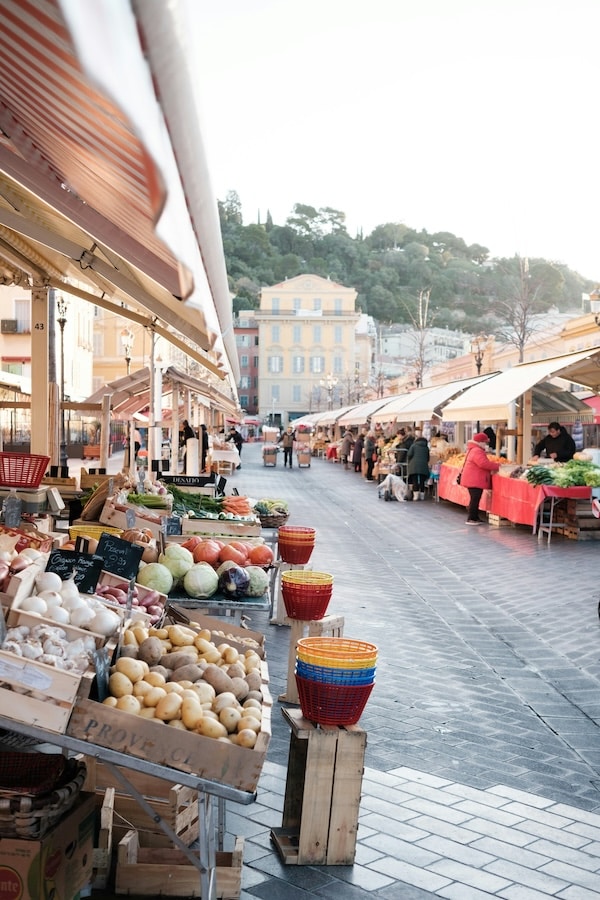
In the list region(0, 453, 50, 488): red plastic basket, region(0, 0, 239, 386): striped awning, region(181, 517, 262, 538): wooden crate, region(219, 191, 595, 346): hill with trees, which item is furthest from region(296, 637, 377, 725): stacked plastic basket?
region(219, 191, 595, 346): hill with trees

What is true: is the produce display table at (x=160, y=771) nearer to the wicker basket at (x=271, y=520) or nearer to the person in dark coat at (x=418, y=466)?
the wicker basket at (x=271, y=520)

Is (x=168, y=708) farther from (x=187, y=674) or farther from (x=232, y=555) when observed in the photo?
(x=232, y=555)

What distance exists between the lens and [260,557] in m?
6.61

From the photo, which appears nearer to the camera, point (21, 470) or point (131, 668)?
point (131, 668)

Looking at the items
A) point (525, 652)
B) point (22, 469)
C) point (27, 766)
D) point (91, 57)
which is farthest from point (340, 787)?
point (22, 469)

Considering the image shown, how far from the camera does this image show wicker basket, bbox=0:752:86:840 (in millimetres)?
3000

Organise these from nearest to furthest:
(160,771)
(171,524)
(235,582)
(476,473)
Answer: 1. (160,771)
2. (235,582)
3. (171,524)
4. (476,473)

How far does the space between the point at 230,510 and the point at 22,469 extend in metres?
2.75

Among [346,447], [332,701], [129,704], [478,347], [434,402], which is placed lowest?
[332,701]

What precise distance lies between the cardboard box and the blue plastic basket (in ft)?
3.45

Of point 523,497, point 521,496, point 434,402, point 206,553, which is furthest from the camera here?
point 434,402

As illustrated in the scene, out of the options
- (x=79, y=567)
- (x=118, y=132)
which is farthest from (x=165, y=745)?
(x=118, y=132)

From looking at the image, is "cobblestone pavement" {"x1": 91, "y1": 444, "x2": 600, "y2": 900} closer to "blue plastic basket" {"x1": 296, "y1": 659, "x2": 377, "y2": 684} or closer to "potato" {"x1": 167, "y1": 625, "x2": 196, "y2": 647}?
"blue plastic basket" {"x1": 296, "y1": 659, "x2": 377, "y2": 684}

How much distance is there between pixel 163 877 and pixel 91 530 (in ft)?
11.7
